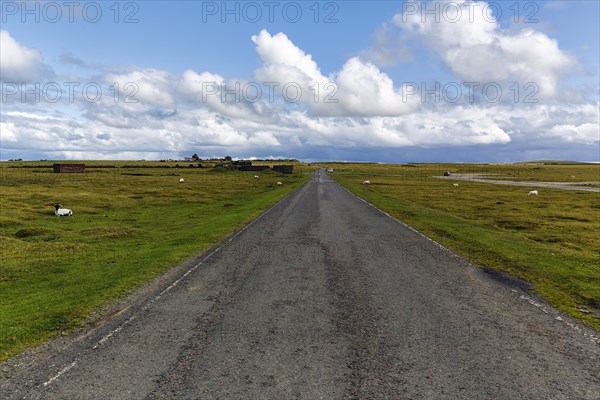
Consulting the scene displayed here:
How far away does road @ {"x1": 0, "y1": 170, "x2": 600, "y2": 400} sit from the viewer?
21.2 ft

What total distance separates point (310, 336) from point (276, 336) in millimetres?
728

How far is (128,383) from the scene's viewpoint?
6.60 meters

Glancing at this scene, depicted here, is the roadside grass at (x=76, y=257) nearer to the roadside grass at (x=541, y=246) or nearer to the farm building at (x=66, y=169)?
the roadside grass at (x=541, y=246)

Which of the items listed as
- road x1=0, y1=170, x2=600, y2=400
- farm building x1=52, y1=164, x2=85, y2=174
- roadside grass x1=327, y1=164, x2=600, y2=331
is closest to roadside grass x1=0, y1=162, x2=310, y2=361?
road x1=0, y1=170, x2=600, y2=400

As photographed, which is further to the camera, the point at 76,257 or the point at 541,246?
the point at 541,246

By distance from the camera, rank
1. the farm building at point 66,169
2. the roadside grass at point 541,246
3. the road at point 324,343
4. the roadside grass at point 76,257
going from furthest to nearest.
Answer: the farm building at point 66,169 < the roadside grass at point 541,246 < the roadside grass at point 76,257 < the road at point 324,343

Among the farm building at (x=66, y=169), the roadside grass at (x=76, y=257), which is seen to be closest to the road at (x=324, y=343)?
the roadside grass at (x=76, y=257)

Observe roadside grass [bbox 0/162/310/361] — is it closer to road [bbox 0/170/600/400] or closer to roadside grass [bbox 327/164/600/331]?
road [bbox 0/170/600/400]

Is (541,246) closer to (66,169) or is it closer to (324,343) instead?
(324,343)

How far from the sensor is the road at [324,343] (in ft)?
21.2

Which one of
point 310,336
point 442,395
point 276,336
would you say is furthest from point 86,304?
point 442,395

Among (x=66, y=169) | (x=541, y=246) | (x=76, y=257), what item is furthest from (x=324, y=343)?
(x=66, y=169)

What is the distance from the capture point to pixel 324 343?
8.02 m

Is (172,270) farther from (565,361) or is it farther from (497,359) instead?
(565,361)
